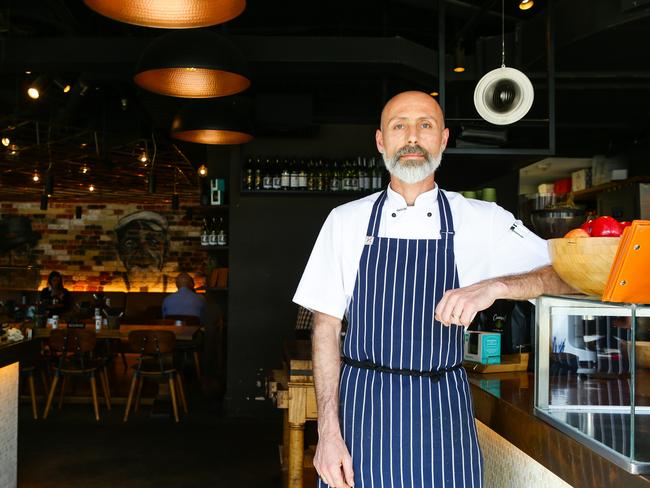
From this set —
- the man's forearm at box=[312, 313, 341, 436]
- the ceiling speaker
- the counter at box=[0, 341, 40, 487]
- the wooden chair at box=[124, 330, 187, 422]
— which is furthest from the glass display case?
the wooden chair at box=[124, 330, 187, 422]

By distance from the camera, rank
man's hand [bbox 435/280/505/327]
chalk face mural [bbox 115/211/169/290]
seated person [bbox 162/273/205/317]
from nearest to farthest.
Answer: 1. man's hand [bbox 435/280/505/327]
2. seated person [bbox 162/273/205/317]
3. chalk face mural [bbox 115/211/169/290]

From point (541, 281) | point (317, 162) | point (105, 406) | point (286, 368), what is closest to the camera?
point (541, 281)

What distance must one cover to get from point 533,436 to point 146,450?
4.50m

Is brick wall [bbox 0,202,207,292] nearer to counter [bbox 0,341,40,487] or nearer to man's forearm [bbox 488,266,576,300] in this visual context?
counter [bbox 0,341,40,487]

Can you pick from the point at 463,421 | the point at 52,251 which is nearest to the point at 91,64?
the point at 463,421

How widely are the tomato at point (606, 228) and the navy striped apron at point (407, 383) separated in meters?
0.46

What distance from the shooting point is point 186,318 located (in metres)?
8.54

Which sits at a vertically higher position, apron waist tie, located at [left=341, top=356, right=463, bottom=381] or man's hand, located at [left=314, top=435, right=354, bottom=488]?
apron waist tie, located at [left=341, top=356, right=463, bottom=381]

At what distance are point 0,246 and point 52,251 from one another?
928mm

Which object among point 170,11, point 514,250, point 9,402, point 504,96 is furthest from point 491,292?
point 9,402

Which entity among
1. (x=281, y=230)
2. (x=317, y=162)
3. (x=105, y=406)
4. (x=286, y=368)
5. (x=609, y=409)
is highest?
(x=317, y=162)

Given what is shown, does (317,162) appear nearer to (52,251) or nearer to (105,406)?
(105,406)

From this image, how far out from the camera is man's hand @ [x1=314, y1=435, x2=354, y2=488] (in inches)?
74.3

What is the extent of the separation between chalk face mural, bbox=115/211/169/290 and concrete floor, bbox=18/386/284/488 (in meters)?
6.71
